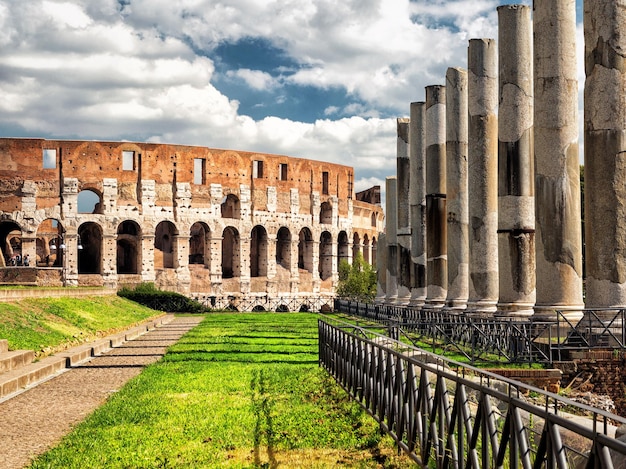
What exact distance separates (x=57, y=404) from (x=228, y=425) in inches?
107

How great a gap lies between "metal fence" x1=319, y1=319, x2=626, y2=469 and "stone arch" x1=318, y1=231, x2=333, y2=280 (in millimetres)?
43809

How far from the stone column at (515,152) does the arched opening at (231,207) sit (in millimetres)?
32394

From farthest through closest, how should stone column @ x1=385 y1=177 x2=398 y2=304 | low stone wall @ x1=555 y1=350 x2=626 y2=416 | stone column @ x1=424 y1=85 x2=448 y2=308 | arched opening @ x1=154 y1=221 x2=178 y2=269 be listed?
1. arched opening @ x1=154 y1=221 x2=178 y2=269
2. stone column @ x1=385 y1=177 x2=398 y2=304
3. stone column @ x1=424 y1=85 x2=448 y2=308
4. low stone wall @ x1=555 y1=350 x2=626 y2=416

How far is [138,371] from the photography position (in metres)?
12.8

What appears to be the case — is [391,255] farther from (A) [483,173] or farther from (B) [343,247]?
(B) [343,247]

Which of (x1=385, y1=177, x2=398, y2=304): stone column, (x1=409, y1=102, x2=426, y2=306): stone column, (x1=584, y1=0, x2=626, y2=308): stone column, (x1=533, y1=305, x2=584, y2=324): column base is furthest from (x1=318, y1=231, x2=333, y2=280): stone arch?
(x1=584, y1=0, x2=626, y2=308): stone column

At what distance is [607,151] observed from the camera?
1227cm

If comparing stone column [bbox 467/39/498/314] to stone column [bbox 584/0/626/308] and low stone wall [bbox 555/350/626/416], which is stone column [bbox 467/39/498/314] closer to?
stone column [bbox 584/0/626/308]

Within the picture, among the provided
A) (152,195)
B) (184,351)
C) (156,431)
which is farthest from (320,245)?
(156,431)

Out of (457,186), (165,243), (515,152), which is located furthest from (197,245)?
(515,152)

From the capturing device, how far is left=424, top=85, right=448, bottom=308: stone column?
2217cm

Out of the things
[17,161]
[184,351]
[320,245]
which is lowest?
[184,351]

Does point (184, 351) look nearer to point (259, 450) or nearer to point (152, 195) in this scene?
point (259, 450)

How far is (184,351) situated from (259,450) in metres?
9.84
